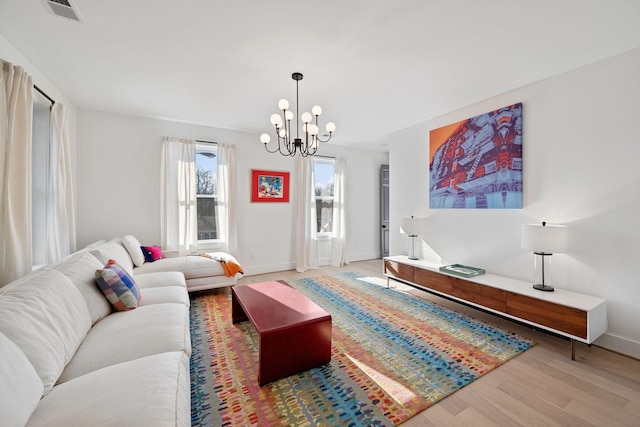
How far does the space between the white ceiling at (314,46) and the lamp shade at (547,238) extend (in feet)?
5.20

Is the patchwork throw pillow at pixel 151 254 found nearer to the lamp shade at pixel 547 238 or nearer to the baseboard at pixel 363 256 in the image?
the baseboard at pixel 363 256

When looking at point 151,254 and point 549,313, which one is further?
point 151,254

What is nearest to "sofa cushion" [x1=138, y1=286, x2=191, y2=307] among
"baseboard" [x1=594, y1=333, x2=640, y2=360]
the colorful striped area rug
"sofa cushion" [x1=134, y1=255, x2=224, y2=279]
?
the colorful striped area rug

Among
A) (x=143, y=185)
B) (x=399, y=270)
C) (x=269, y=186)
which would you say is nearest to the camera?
(x=399, y=270)

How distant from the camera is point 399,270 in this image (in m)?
3.88

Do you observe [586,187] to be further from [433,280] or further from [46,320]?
[46,320]

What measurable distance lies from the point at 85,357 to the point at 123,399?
63 cm

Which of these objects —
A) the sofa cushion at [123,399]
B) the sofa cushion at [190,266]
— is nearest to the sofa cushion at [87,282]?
the sofa cushion at [123,399]

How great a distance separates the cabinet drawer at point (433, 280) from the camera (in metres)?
3.21

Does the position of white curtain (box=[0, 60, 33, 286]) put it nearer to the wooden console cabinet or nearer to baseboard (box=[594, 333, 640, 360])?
the wooden console cabinet

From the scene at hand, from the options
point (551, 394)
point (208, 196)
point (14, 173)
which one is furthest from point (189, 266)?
point (551, 394)

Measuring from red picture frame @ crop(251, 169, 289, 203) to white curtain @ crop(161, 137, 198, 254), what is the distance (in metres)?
1.04

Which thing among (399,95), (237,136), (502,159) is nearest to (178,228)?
(237,136)

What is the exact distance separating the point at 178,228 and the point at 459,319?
423 centimetres
